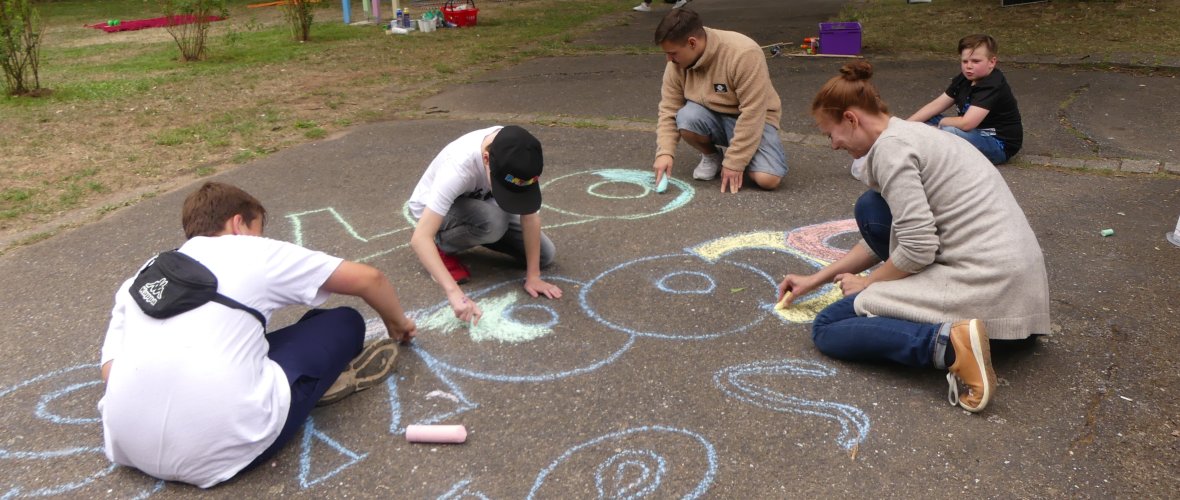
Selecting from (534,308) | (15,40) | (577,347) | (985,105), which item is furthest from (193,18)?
(985,105)

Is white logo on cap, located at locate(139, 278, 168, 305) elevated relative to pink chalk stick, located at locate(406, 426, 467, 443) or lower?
elevated

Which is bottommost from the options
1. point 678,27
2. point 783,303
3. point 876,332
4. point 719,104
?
point 783,303

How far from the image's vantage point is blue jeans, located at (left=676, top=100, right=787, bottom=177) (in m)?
4.43

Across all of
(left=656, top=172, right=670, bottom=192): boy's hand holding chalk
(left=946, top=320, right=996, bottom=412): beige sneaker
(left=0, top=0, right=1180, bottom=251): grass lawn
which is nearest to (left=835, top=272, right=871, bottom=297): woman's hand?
(left=946, top=320, right=996, bottom=412): beige sneaker

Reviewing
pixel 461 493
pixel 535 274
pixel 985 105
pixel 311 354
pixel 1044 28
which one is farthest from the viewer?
pixel 1044 28

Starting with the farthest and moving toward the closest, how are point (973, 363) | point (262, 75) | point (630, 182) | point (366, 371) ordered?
1. point (262, 75)
2. point (630, 182)
3. point (366, 371)
4. point (973, 363)

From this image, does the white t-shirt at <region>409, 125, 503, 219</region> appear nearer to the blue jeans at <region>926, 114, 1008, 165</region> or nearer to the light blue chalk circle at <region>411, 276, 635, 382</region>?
the light blue chalk circle at <region>411, 276, 635, 382</region>

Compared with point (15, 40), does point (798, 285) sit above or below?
below

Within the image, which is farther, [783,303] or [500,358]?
[783,303]

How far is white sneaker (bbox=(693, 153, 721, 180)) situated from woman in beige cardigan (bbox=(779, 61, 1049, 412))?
204cm

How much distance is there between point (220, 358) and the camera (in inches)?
81.1

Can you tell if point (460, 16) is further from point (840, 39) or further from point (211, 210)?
point (211, 210)

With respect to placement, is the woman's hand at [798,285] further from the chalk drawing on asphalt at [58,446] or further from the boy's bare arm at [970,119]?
the boy's bare arm at [970,119]

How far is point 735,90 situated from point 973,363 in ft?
8.25
